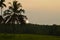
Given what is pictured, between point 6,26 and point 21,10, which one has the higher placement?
point 21,10

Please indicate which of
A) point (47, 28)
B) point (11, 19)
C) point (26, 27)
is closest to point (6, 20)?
point (11, 19)

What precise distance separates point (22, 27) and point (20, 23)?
0.81 m

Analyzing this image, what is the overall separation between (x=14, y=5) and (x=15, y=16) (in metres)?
2.01

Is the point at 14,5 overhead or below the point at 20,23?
overhead

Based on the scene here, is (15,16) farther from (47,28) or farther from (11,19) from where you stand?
(47,28)

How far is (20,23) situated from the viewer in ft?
151

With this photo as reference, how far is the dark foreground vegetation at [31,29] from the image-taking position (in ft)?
146

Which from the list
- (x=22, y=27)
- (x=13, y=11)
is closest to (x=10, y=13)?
(x=13, y=11)

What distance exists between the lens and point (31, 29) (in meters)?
45.7

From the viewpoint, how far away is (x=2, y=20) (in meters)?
45.1

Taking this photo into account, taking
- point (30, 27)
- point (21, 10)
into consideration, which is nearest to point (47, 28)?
point (30, 27)

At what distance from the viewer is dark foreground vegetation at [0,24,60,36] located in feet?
146

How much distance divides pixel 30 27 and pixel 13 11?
471 centimetres

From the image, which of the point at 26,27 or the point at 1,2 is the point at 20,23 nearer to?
the point at 26,27
